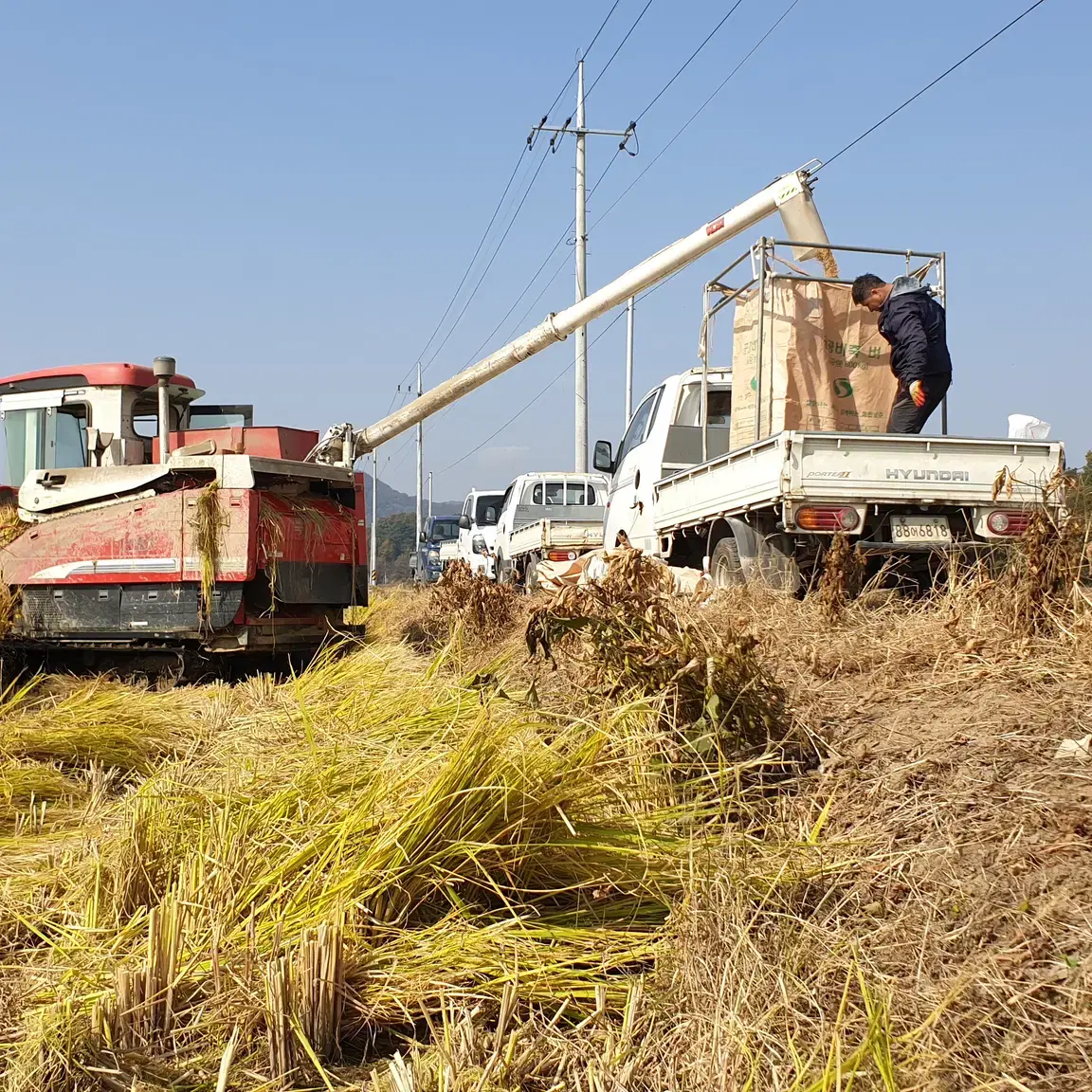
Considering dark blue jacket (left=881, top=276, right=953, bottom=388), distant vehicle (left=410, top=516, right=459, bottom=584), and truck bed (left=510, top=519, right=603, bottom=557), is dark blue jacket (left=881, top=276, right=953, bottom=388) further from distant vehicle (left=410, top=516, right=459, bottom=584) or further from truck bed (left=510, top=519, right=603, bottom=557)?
distant vehicle (left=410, top=516, right=459, bottom=584)

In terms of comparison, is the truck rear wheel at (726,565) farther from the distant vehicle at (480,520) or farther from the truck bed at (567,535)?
the distant vehicle at (480,520)

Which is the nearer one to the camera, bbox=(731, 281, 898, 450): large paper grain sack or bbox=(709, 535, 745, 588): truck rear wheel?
bbox=(709, 535, 745, 588): truck rear wheel

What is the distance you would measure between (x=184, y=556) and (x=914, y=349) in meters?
5.80

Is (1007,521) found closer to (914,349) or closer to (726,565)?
(914,349)

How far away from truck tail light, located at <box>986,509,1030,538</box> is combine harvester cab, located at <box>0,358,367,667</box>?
4.96m

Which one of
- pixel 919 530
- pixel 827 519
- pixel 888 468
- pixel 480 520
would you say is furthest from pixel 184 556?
pixel 480 520

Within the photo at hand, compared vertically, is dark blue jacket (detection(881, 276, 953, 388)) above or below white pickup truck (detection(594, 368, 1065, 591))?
above

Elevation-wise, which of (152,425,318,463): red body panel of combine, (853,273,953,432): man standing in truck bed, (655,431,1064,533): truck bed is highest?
(853,273,953,432): man standing in truck bed

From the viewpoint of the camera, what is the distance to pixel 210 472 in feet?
27.9

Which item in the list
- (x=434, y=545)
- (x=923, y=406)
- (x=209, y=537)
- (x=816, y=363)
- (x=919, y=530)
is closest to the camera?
(x=919, y=530)

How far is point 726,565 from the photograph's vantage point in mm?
8508

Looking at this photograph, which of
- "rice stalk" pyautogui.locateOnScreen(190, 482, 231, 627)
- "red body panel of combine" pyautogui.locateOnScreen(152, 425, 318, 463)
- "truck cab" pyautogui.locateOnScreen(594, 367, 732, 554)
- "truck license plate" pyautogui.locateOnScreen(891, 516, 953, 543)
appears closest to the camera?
"truck license plate" pyautogui.locateOnScreen(891, 516, 953, 543)

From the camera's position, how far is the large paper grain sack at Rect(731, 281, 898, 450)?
8656mm

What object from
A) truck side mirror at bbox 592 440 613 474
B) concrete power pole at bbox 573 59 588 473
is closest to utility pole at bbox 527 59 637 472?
concrete power pole at bbox 573 59 588 473
